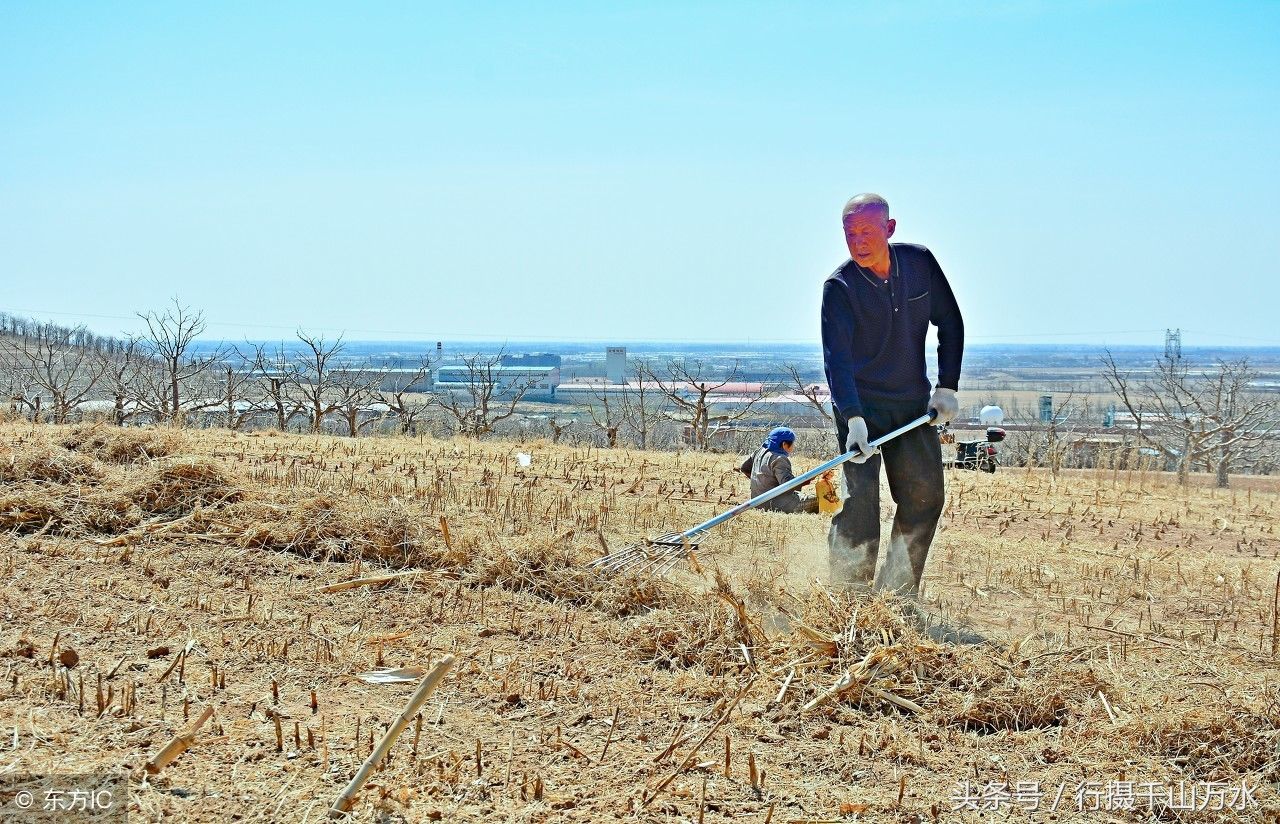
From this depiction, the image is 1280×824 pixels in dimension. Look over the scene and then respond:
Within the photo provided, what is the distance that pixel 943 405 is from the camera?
17.1ft

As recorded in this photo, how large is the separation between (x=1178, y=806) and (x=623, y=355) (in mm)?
57964

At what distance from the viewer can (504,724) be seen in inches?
145

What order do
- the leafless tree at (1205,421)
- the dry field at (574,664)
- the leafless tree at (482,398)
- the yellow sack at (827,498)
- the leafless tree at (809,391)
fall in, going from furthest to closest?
the leafless tree at (1205,421) < the leafless tree at (482,398) < the leafless tree at (809,391) < the yellow sack at (827,498) < the dry field at (574,664)

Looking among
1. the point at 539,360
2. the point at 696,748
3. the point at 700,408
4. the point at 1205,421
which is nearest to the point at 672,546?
the point at 696,748

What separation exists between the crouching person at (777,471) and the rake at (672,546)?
7.56ft

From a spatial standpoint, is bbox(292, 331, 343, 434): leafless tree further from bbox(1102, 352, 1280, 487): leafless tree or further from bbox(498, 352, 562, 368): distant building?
bbox(498, 352, 562, 368): distant building

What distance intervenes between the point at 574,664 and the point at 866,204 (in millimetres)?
2539

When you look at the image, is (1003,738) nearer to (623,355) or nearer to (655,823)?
(655,823)

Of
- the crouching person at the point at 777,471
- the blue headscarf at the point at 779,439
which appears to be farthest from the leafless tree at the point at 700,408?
the blue headscarf at the point at 779,439

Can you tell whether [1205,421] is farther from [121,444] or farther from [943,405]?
[121,444]

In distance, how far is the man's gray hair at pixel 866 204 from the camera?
17.2 ft

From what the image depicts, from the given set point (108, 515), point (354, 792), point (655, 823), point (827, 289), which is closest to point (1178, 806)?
point (655, 823)

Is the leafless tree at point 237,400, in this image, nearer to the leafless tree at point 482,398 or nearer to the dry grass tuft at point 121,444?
the leafless tree at point 482,398

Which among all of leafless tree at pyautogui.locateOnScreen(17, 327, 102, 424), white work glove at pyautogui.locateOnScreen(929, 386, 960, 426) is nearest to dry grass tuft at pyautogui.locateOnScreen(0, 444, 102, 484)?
white work glove at pyautogui.locateOnScreen(929, 386, 960, 426)
